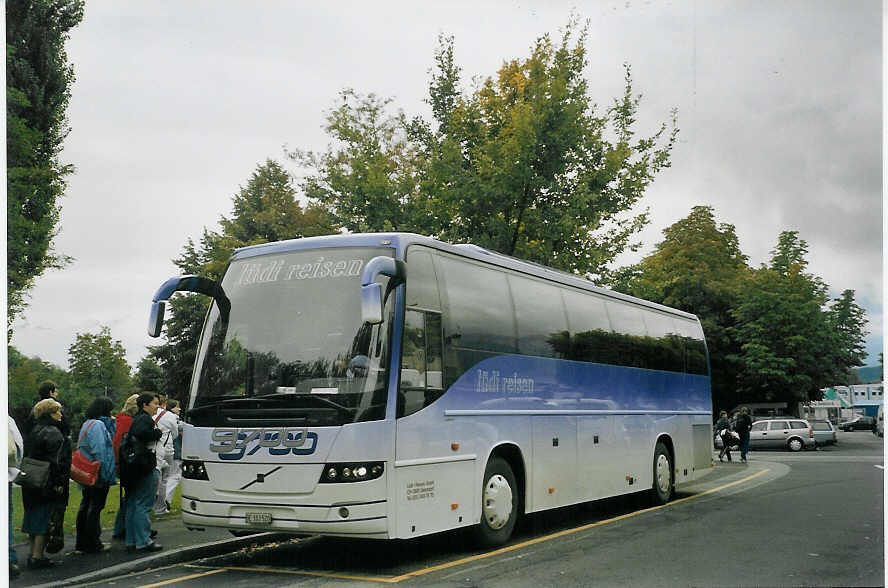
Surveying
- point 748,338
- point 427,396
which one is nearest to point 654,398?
point 427,396

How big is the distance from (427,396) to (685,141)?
14.7 m

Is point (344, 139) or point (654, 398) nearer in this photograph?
point (654, 398)

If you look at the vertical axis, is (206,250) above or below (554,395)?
above

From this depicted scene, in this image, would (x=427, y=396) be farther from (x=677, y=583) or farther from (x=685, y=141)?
(x=685, y=141)

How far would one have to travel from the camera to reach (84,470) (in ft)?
34.7

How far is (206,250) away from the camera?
4819cm

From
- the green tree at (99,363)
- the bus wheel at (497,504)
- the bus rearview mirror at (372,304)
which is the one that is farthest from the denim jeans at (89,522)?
the green tree at (99,363)

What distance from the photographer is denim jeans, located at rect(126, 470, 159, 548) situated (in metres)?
10.4

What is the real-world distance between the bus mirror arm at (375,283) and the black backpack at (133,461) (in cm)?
348

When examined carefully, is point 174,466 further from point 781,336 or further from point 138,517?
point 781,336

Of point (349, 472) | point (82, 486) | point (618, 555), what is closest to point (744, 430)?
point (618, 555)

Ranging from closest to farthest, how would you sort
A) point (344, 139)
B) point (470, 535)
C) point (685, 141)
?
point (470, 535) → point (685, 141) → point (344, 139)

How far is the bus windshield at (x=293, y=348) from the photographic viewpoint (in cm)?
915

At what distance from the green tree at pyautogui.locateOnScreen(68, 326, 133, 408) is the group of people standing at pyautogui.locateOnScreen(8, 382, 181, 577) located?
31.2m
